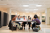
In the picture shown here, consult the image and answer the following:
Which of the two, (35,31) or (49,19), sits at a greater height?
(49,19)

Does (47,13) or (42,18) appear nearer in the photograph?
(47,13)

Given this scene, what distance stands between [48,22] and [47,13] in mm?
1540

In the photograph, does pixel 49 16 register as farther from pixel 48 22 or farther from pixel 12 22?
pixel 12 22

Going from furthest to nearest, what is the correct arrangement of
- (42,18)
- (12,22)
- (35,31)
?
1. (42,18)
2. (12,22)
3. (35,31)

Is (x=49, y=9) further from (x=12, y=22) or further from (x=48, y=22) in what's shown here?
(x=12, y=22)

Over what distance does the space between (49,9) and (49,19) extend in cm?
171

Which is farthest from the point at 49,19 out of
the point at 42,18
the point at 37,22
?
the point at 42,18

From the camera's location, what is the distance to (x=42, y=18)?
18.9 metres

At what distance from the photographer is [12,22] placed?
5.11 m

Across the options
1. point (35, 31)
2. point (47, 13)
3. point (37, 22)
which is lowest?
point (35, 31)

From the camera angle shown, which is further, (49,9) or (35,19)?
(49,9)

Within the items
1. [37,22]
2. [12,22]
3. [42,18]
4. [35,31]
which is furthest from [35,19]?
[42,18]

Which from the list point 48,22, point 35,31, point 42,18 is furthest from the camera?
point 42,18

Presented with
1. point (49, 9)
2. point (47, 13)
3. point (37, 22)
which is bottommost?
point (37, 22)
